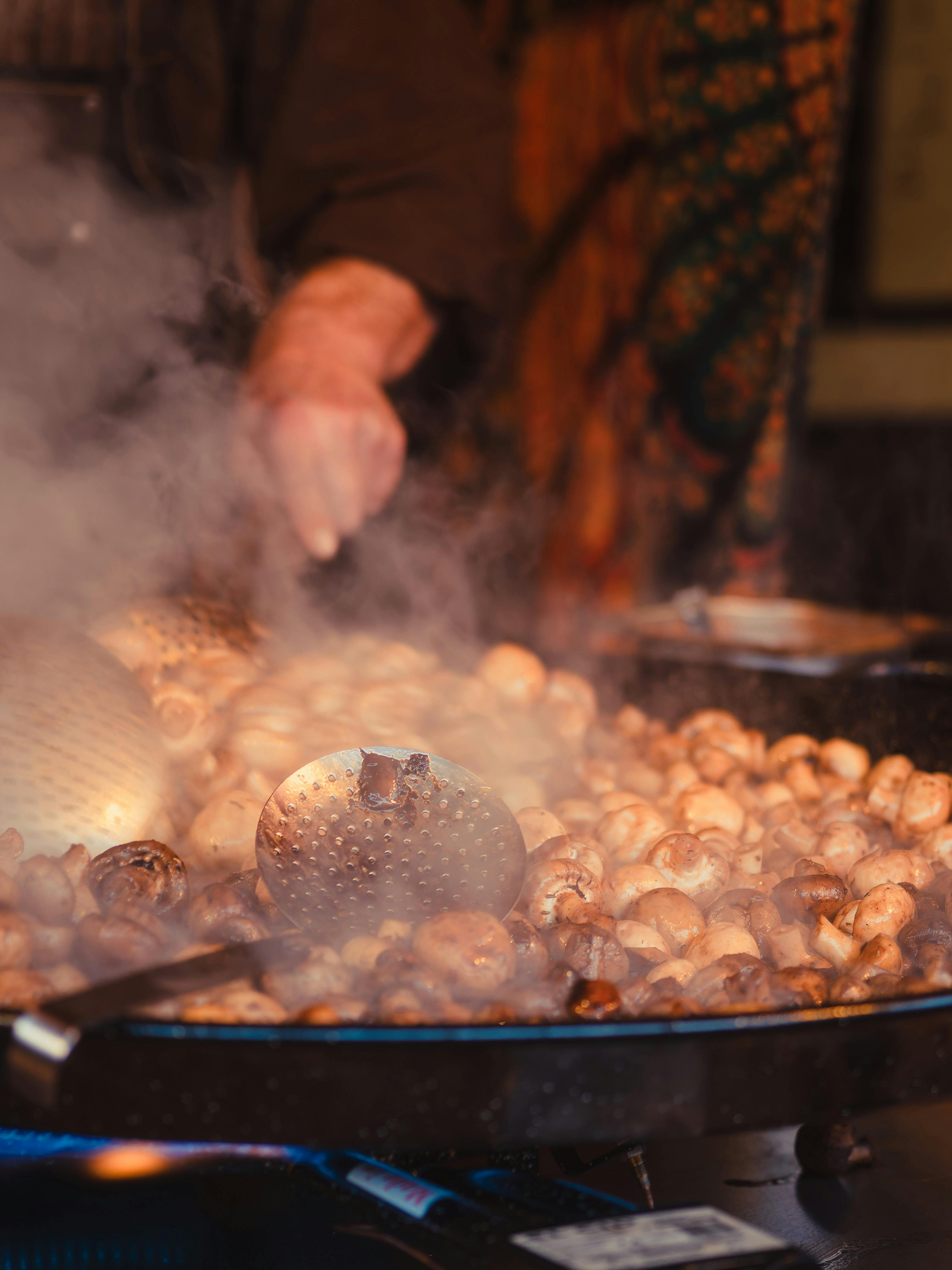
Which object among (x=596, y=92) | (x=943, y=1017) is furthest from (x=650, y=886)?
(x=596, y=92)

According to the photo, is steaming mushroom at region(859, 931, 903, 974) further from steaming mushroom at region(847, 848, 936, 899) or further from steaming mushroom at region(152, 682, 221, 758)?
steaming mushroom at region(152, 682, 221, 758)

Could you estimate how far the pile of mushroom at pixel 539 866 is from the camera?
25.9 inches

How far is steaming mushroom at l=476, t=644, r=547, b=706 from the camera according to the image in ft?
4.20

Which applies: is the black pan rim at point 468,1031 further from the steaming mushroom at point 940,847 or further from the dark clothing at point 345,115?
the dark clothing at point 345,115

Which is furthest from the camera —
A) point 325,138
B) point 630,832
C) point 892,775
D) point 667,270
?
point 667,270

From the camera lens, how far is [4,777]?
822mm

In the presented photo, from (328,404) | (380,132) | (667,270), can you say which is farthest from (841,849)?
(667,270)

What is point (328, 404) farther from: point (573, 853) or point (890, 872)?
point (890, 872)

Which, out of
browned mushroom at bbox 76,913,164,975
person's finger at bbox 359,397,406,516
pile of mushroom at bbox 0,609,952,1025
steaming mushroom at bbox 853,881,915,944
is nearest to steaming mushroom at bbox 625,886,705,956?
pile of mushroom at bbox 0,609,952,1025

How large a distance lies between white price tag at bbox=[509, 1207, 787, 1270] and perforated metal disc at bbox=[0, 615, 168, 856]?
0.43m

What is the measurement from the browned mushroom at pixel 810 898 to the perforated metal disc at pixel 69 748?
464 millimetres

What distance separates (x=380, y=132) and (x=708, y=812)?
3.79 ft

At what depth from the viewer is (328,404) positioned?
1179 mm

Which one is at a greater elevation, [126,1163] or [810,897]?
[810,897]
